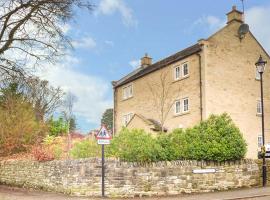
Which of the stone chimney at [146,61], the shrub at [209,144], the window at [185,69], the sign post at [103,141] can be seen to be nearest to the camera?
the sign post at [103,141]

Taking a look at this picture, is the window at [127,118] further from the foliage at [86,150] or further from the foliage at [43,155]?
the foliage at [43,155]

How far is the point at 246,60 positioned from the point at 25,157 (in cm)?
1963

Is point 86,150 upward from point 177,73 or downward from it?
downward

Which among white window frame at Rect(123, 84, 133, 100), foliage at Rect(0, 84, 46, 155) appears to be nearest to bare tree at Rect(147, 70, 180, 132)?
white window frame at Rect(123, 84, 133, 100)

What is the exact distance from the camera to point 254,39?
120ft

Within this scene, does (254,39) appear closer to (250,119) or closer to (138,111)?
(250,119)

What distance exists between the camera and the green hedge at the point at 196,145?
19188mm

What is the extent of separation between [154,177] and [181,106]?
1711 cm

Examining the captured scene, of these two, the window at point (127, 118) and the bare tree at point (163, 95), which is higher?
the bare tree at point (163, 95)

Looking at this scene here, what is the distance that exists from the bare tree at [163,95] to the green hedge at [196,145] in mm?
15793

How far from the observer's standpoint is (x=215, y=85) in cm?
3291

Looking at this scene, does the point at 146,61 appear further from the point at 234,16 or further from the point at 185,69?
the point at 234,16

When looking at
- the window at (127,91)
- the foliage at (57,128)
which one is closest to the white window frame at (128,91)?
the window at (127,91)

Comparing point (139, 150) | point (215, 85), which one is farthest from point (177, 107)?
point (139, 150)
